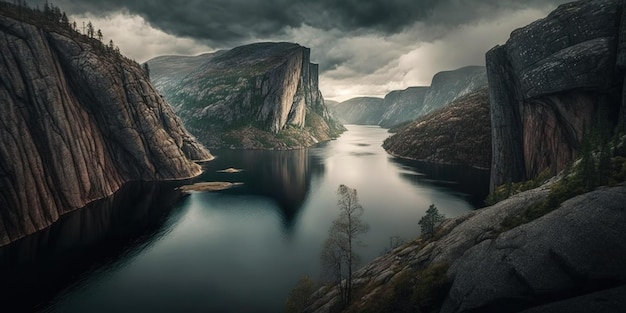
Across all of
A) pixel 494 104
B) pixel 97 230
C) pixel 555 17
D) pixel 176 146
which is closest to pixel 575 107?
pixel 555 17

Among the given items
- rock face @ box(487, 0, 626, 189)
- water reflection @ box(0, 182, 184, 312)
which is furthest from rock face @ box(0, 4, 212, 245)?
rock face @ box(487, 0, 626, 189)

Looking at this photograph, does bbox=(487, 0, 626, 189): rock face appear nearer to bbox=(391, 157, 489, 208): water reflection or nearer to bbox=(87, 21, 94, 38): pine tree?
bbox=(391, 157, 489, 208): water reflection

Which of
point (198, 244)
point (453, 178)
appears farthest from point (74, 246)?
point (453, 178)

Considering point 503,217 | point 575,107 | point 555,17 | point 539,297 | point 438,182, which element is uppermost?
point 555,17

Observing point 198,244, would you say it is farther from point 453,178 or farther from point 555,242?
point 453,178

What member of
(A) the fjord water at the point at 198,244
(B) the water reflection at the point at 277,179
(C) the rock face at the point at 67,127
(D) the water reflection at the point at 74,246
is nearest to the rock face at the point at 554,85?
(A) the fjord water at the point at 198,244

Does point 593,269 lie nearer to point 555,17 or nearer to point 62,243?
point 555,17
